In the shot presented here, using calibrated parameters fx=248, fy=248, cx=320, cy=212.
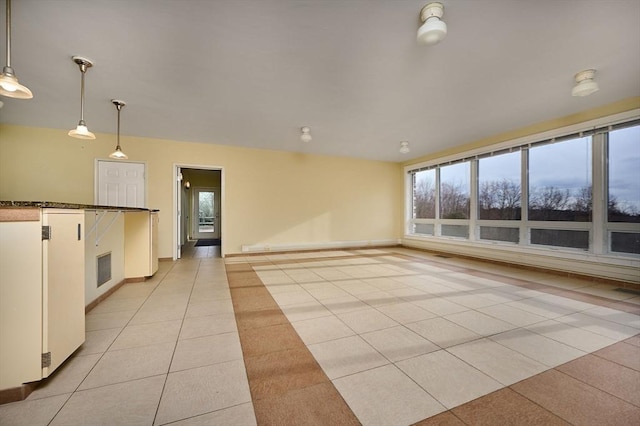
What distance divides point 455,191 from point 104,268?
23.0 feet

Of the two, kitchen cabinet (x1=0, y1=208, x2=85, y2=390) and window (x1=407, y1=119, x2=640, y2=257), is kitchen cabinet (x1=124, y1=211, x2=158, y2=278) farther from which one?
window (x1=407, y1=119, x2=640, y2=257)

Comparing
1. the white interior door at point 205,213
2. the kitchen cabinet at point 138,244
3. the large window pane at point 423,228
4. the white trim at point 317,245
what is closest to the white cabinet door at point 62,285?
the kitchen cabinet at point 138,244

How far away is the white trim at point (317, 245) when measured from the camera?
6.20 m

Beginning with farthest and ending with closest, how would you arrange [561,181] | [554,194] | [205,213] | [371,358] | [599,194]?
[205,213] < [554,194] < [561,181] < [599,194] < [371,358]

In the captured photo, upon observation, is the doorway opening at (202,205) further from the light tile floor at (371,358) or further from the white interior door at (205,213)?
the light tile floor at (371,358)

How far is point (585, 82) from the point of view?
115 inches

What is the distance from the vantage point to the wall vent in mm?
2848

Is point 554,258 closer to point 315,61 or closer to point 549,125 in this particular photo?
point 549,125

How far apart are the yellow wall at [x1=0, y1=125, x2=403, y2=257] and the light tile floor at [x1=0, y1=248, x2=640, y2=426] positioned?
9.43 feet

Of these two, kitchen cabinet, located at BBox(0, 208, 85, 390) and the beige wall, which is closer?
kitchen cabinet, located at BBox(0, 208, 85, 390)

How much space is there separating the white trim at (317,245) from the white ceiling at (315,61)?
300cm

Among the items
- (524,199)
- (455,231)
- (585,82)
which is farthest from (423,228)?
(585,82)

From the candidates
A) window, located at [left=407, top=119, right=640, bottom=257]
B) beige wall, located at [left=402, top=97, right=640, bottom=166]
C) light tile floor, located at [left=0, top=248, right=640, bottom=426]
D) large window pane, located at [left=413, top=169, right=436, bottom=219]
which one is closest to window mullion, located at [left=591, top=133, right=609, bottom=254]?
window, located at [left=407, top=119, right=640, bottom=257]

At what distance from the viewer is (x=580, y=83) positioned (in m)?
2.98
